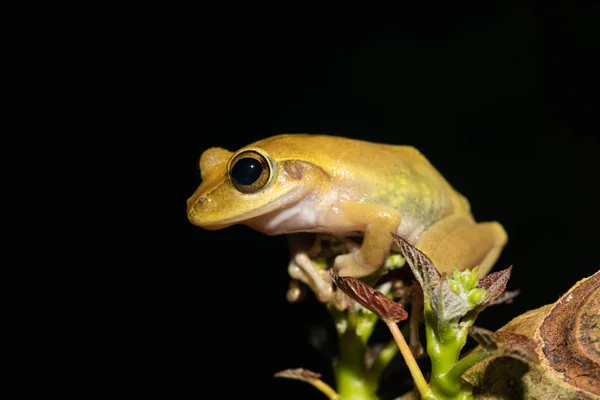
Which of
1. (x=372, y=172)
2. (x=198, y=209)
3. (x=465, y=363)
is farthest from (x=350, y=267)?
(x=465, y=363)

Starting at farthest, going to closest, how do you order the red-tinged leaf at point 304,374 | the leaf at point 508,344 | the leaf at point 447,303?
the red-tinged leaf at point 304,374
the leaf at point 447,303
the leaf at point 508,344

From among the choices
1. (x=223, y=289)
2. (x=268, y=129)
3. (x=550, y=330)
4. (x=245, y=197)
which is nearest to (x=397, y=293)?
(x=245, y=197)

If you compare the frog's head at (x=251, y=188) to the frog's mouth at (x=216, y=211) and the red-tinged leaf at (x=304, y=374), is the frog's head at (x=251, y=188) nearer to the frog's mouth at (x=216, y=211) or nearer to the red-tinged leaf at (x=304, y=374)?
the frog's mouth at (x=216, y=211)

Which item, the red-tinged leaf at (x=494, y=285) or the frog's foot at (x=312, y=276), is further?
the frog's foot at (x=312, y=276)

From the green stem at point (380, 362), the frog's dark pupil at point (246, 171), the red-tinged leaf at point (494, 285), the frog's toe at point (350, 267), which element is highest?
the frog's dark pupil at point (246, 171)

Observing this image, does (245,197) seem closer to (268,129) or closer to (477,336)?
(477,336)

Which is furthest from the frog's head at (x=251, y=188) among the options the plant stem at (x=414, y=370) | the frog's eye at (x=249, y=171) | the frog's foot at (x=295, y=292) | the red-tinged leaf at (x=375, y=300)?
the plant stem at (x=414, y=370)

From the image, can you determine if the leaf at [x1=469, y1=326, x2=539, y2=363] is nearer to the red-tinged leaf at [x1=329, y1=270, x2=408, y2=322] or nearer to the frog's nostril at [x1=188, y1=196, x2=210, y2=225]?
the red-tinged leaf at [x1=329, y1=270, x2=408, y2=322]
